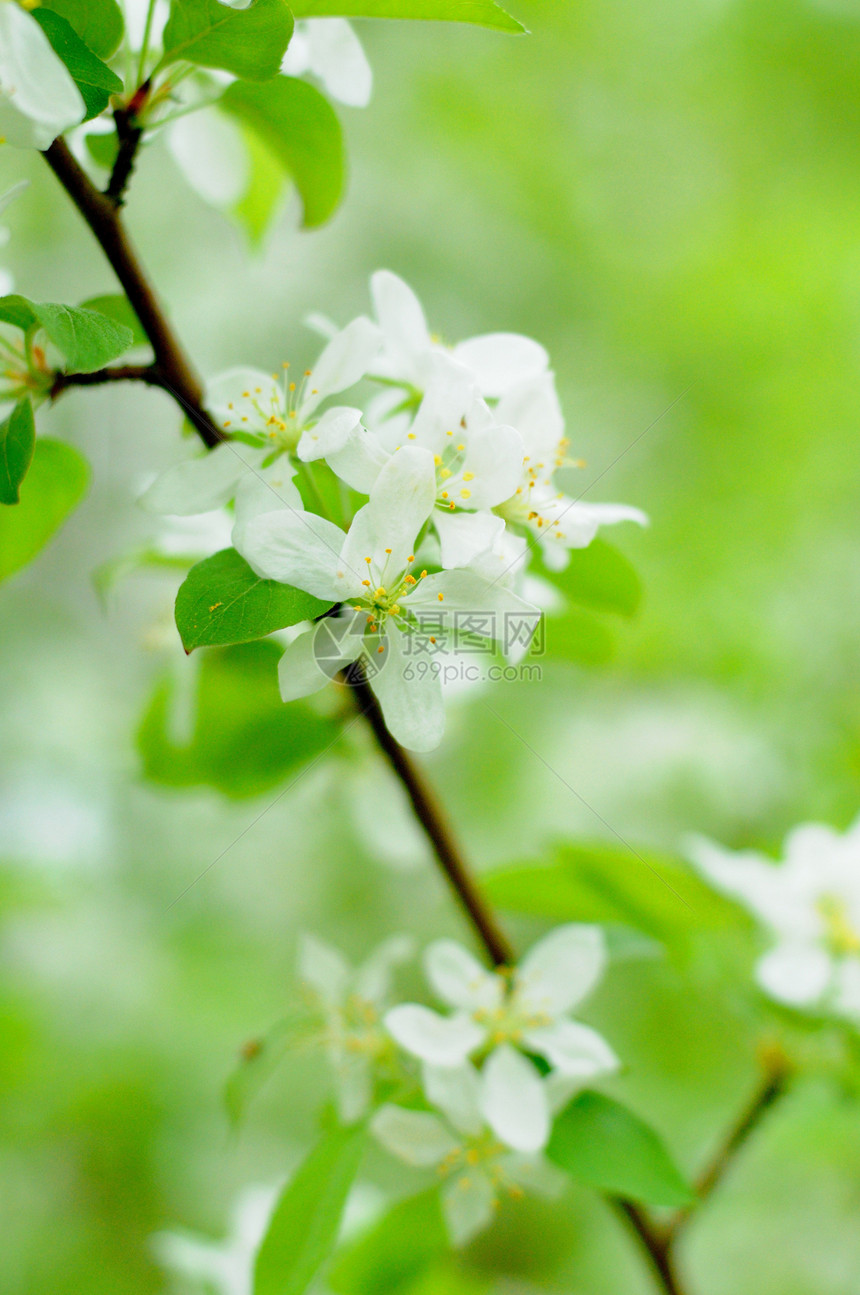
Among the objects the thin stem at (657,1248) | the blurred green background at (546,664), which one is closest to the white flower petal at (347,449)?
the blurred green background at (546,664)

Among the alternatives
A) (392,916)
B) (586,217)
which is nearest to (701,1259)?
(392,916)

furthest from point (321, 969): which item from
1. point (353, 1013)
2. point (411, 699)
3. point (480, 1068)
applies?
point (411, 699)

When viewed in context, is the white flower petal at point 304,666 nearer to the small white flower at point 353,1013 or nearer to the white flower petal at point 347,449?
the white flower petal at point 347,449

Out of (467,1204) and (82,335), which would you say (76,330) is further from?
(467,1204)

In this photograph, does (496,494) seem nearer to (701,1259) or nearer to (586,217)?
(701,1259)

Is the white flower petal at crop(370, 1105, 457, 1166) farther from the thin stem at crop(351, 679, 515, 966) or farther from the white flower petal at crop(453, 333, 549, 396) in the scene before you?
the white flower petal at crop(453, 333, 549, 396)
